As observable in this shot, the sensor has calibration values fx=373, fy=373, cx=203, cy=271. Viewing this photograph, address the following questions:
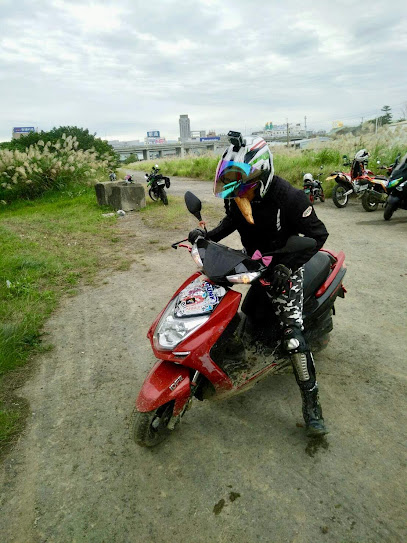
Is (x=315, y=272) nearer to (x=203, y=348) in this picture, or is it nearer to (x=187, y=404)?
(x=203, y=348)

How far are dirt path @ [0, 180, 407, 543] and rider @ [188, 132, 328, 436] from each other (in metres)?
0.33

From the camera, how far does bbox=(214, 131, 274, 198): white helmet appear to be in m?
2.30

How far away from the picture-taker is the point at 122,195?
34.7 ft

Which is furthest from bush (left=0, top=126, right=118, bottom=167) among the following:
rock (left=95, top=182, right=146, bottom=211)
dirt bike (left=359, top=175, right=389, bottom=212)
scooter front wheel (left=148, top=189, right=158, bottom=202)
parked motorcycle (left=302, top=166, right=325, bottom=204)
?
dirt bike (left=359, top=175, right=389, bottom=212)

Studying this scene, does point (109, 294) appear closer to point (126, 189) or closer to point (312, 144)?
point (126, 189)

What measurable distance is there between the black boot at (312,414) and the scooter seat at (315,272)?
2.46ft

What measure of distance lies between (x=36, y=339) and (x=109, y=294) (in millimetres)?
1336

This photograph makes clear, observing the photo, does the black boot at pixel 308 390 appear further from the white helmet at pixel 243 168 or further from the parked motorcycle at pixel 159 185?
the parked motorcycle at pixel 159 185

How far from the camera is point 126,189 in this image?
419 inches

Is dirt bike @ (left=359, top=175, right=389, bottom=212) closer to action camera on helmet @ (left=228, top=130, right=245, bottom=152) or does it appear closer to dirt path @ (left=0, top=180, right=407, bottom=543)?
dirt path @ (left=0, top=180, right=407, bottom=543)

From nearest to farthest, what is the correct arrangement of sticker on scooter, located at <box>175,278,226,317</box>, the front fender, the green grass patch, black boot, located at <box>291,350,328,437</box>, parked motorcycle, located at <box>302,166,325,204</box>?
1. the front fender
2. sticker on scooter, located at <box>175,278,226,317</box>
3. black boot, located at <box>291,350,328,437</box>
4. the green grass patch
5. parked motorcycle, located at <box>302,166,325,204</box>

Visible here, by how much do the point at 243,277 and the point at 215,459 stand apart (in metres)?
1.17

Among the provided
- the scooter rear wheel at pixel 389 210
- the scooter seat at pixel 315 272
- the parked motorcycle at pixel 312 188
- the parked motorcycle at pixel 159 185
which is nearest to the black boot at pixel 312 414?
the scooter seat at pixel 315 272

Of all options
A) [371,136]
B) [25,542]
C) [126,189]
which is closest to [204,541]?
[25,542]
